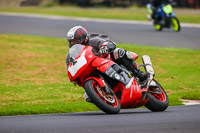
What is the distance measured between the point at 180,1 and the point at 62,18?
760 cm

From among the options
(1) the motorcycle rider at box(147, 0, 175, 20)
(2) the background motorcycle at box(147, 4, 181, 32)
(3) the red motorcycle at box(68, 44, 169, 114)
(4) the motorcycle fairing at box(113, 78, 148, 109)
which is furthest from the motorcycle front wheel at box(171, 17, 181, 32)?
(4) the motorcycle fairing at box(113, 78, 148, 109)

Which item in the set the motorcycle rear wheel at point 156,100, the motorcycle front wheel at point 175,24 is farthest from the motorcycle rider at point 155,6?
the motorcycle rear wheel at point 156,100

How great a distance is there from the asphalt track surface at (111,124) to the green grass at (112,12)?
58.7ft

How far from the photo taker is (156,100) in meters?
7.45

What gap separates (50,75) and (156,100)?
5.21 meters

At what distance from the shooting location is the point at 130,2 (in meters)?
31.4

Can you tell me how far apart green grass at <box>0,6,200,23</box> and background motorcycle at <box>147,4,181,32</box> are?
315 cm

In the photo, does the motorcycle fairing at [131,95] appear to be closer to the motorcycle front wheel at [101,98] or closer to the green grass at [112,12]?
the motorcycle front wheel at [101,98]

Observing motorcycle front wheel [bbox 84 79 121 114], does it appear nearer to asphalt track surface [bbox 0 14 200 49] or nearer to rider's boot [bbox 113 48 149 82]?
rider's boot [bbox 113 48 149 82]

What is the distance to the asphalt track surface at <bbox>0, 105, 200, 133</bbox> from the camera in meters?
5.55

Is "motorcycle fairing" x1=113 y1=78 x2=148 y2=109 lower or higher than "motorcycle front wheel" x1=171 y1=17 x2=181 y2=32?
higher

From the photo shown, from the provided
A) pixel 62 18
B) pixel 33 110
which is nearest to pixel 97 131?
pixel 33 110

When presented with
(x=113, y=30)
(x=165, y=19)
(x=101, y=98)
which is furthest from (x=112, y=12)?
(x=101, y=98)

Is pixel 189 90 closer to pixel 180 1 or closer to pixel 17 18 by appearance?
pixel 17 18
